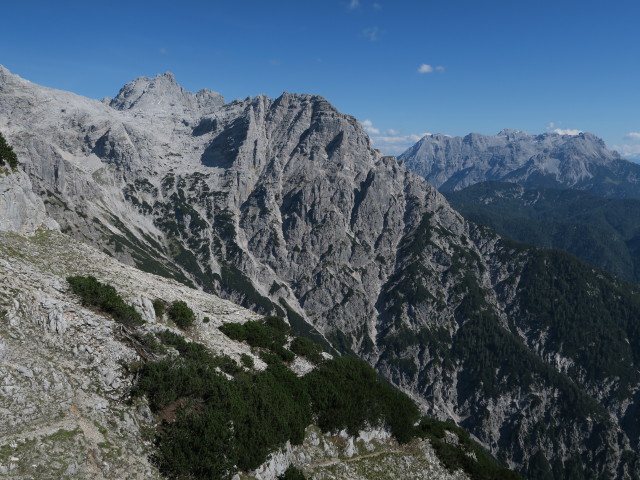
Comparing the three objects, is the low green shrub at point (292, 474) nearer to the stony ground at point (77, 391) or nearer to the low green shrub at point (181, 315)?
the stony ground at point (77, 391)

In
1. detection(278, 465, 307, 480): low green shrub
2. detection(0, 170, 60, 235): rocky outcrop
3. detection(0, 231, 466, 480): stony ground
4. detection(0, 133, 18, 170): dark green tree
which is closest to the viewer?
detection(0, 231, 466, 480): stony ground

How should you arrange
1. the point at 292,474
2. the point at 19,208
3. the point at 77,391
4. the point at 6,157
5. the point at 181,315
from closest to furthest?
the point at 77,391 < the point at 292,474 < the point at 181,315 < the point at 19,208 < the point at 6,157

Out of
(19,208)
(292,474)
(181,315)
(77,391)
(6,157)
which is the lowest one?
(292,474)

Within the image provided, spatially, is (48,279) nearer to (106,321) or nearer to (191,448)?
(106,321)

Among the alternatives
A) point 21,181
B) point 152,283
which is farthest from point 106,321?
point 21,181

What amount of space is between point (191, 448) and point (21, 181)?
5896 cm

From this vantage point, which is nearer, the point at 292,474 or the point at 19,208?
the point at 292,474

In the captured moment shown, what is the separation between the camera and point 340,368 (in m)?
83.0

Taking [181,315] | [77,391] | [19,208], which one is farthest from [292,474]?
[19,208]

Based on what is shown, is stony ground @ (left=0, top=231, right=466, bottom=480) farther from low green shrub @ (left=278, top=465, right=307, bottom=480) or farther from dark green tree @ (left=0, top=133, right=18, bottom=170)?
dark green tree @ (left=0, top=133, right=18, bottom=170)

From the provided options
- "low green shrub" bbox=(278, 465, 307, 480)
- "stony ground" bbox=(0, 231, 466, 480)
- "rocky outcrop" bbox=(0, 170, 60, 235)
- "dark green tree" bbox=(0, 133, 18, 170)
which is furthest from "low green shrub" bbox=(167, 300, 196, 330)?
"dark green tree" bbox=(0, 133, 18, 170)

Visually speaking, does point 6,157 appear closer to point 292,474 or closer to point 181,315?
point 181,315

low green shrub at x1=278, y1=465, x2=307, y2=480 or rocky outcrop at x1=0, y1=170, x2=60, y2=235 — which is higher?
rocky outcrop at x1=0, y1=170, x2=60, y2=235

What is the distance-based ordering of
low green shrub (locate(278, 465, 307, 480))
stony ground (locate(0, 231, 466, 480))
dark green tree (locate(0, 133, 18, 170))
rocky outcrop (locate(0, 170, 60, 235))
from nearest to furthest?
stony ground (locate(0, 231, 466, 480)) → low green shrub (locate(278, 465, 307, 480)) → rocky outcrop (locate(0, 170, 60, 235)) → dark green tree (locate(0, 133, 18, 170))
